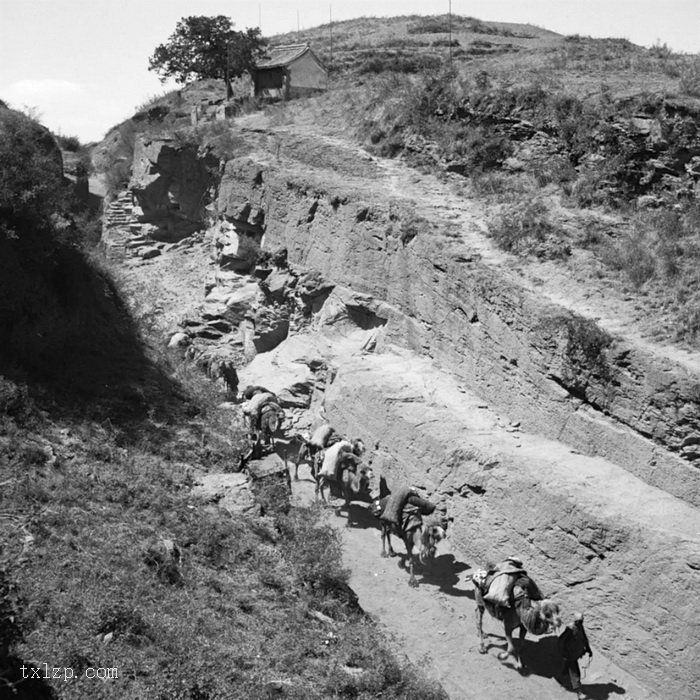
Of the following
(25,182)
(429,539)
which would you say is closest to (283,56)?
(25,182)

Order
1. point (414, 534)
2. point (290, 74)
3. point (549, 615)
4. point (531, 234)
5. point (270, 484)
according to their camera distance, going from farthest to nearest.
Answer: point (290, 74), point (531, 234), point (270, 484), point (414, 534), point (549, 615)

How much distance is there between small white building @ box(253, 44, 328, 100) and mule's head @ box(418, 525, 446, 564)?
72.5ft

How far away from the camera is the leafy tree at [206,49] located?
33812mm

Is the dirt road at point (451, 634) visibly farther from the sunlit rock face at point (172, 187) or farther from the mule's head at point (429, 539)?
the sunlit rock face at point (172, 187)

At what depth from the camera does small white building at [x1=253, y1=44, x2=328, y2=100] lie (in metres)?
32.1

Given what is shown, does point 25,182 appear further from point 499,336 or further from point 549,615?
point 549,615

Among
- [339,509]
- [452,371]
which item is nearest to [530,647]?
[339,509]

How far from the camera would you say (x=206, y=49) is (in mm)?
34281

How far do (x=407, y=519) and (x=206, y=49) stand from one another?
2644cm

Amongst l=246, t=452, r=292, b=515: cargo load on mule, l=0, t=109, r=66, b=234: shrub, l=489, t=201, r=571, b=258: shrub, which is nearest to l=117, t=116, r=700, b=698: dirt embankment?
l=489, t=201, r=571, b=258: shrub

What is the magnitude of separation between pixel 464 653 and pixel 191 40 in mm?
29410

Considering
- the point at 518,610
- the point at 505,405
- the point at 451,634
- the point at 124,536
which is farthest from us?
the point at 505,405

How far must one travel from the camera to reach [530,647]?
11.8 meters

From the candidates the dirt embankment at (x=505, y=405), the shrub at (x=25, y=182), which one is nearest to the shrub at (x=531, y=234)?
the dirt embankment at (x=505, y=405)
